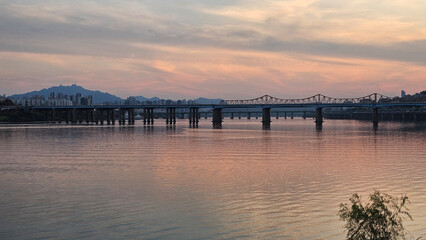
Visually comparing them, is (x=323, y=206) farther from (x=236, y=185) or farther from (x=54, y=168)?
(x=54, y=168)

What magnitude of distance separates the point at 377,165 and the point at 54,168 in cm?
3211

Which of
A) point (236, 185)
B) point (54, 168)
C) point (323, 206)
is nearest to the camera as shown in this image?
point (323, 206)

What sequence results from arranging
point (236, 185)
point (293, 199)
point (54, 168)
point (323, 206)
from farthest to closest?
point (54, 168) → point (236, 185) → point (293, 199) → point (323, 206)

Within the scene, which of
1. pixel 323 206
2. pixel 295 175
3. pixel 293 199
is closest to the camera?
pixel 323 206

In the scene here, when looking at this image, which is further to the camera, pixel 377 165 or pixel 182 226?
pixel 377 165

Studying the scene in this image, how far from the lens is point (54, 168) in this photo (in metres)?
46.3

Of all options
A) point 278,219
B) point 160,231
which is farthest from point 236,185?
point 160,231

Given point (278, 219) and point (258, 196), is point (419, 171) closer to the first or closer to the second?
point (258, 196)

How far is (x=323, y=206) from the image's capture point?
2759cm

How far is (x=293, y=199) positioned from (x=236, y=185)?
247 inches

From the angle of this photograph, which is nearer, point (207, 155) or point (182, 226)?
point (182, 226)

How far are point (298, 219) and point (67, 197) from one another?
14782mm

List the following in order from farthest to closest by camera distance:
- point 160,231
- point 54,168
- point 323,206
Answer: point 54,168 → point 323,206 → point 160,231

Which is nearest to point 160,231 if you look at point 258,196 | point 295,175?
point 258,196
